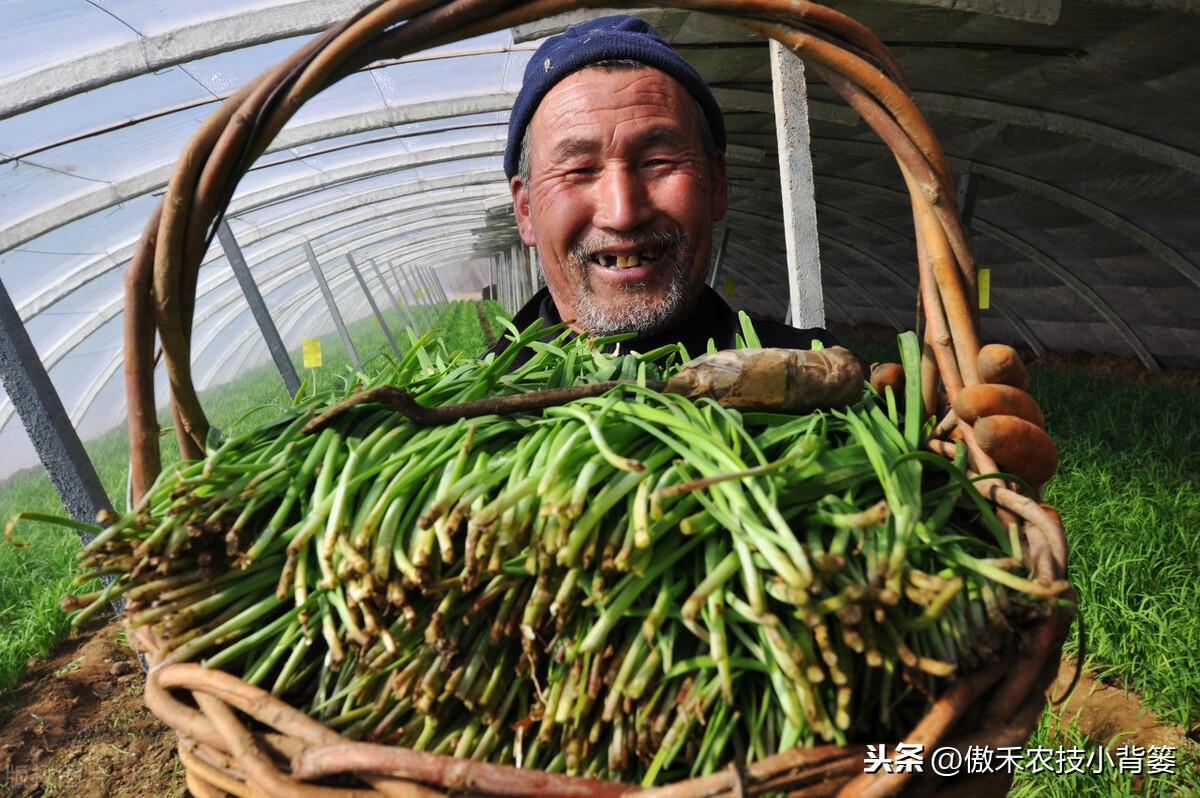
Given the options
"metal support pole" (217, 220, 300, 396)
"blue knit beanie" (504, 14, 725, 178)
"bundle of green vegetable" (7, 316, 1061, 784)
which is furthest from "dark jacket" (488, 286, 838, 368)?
"metal support pole" (217, 220, 300, 396)

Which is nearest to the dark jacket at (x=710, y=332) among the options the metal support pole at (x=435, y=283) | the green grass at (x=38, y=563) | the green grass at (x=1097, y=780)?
the green grass at (x=38, y=563)

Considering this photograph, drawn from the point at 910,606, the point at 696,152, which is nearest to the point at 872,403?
the point at 910,606

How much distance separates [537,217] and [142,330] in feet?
2.65

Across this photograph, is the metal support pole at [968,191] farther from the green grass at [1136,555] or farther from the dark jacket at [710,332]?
the dark jacket at [710,332]

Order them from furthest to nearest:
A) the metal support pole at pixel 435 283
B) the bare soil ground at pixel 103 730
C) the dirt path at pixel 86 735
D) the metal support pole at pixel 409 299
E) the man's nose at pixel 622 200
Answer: the metal support pole at pixel 435 283 → the metal support pole at pixel 409 299 → the dirt path at pixel 86 735 → the bare soil ground at pixel 103 730 → the man's nose at pixel 622 200

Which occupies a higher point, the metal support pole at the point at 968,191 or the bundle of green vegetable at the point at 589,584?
the bundle of green vegetable at the point at 589,584

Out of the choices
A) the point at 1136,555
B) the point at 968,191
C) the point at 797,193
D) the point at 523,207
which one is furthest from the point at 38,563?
the point at 968,191

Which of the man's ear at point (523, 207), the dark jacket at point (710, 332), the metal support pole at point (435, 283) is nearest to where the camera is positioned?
the dark jacket at point (710, 332)

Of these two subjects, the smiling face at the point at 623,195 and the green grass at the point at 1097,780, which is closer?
the smiling face at the point at 623,195

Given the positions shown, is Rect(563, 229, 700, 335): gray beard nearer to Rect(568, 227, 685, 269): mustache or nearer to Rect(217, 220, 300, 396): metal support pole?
Rect(568, 227, 685, 269): mustache

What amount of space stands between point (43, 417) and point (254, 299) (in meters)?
4.63

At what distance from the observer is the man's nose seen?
1.28m

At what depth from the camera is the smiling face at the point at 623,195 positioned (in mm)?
1285

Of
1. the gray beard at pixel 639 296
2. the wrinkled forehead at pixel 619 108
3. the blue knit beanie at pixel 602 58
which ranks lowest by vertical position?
the gray beard at pixel 639 296
